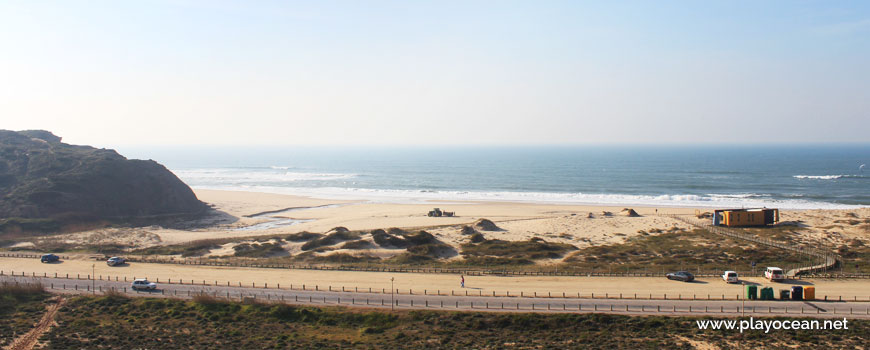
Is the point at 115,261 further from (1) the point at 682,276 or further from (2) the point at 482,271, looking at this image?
(1) the point at 682,276

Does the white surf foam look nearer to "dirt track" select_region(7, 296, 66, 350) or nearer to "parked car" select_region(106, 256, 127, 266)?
"parked car" select_region(106, 256, 127, 266)

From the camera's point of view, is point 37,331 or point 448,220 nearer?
point 37,331

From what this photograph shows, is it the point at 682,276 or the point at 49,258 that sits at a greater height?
the point at 49,258

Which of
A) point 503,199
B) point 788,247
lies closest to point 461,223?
point 788,247

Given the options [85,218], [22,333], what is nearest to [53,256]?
[22,333]

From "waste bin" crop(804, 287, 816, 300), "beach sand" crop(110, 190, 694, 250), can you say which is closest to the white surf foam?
"beach sand" crop(110, 190, 694, 250)

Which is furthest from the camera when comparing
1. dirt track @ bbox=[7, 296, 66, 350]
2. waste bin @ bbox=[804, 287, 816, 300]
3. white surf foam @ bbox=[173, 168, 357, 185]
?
white surf foam @ bbox=[173, 168, 357, 185]

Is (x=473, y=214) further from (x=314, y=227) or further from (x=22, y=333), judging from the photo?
(x=22, y=333)

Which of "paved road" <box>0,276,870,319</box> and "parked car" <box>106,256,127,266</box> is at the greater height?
"parked car" <box>106,256,127,266</box>
